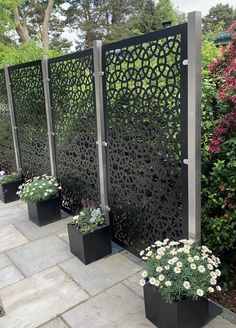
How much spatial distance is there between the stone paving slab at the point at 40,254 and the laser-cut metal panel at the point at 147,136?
2.00 feet

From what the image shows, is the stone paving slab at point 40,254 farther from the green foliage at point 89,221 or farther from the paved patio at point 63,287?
the green foliage at point 89,221

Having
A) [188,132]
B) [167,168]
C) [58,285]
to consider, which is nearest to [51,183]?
[58,285]

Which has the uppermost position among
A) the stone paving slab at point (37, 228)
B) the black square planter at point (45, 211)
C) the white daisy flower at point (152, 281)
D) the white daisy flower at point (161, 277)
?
the white daisy flower at point (161, 277)

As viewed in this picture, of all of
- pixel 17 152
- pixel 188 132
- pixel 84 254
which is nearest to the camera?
pixel 188 132

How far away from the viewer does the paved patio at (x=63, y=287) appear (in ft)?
7.01

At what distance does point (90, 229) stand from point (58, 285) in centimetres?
54

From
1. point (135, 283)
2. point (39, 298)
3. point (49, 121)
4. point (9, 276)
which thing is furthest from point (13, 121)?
point (135, 283)

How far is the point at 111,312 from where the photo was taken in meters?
2.19

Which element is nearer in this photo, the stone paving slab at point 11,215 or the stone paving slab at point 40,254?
the stone paving slab at point 40,254

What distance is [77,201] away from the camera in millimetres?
3646

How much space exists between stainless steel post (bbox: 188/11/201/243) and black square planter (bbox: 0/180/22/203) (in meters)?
3.08

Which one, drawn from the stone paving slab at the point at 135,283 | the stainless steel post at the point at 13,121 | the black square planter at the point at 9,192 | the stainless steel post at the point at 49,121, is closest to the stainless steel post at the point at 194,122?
the stone paving slab at the point at 135,283

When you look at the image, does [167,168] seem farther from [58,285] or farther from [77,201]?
[77,201]

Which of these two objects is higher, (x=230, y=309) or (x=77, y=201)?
(x=77, y=201)
